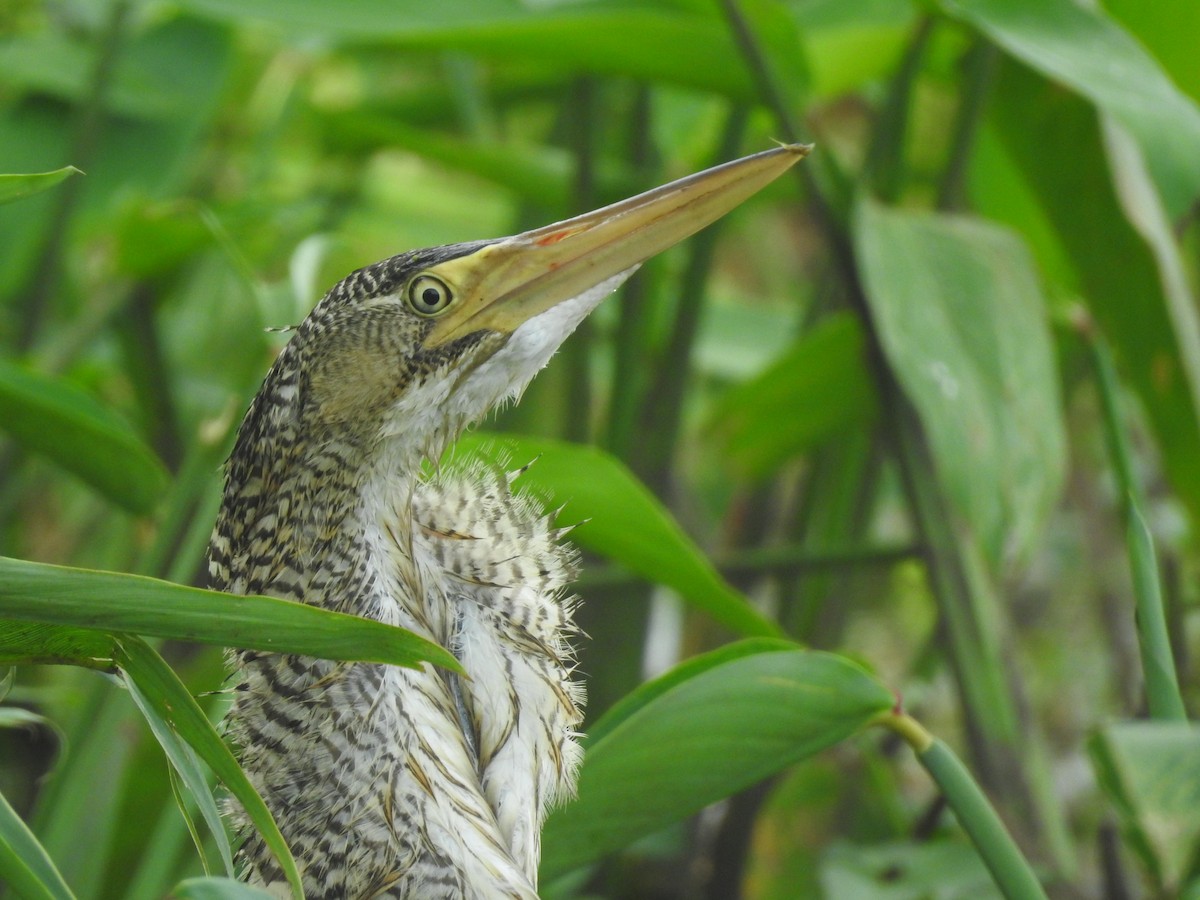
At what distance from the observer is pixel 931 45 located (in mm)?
1825

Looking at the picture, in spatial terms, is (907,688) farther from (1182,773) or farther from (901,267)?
(1182,773)

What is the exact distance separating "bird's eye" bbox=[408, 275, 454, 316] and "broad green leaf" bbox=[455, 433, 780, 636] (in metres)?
0.18

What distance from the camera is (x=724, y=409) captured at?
194cm

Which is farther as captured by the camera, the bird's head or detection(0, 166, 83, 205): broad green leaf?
the bird's head

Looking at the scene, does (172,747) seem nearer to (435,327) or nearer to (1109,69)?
(435,327)

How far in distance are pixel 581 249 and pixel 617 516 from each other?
312mm

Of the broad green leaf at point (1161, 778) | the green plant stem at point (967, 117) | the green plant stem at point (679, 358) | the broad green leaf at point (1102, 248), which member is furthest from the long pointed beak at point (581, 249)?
the green plant stem at point (679, 358)

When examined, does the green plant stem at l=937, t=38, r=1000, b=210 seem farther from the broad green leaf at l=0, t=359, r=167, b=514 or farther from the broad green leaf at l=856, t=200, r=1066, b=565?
the broad green leaf at l=0, t=359, r=167, b=514

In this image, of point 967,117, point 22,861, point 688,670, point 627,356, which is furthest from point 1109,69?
point 22,861

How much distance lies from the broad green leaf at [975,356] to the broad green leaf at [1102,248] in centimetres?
11

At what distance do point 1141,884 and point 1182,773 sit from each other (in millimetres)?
1092

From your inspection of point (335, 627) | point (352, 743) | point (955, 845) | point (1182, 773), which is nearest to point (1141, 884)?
point (955, 845)

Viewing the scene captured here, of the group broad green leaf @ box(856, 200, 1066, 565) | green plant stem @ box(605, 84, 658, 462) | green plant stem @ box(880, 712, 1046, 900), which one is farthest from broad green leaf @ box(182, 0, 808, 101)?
green plant stem @ box(880, 712, 1046, 900)

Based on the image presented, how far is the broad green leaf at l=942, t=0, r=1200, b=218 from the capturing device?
4.05 feet
